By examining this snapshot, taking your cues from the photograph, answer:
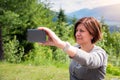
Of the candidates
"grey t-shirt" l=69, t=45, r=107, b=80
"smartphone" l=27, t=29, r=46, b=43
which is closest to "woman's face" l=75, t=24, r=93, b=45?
"grey t-shirt" l=69, t=45, r=107, b=80

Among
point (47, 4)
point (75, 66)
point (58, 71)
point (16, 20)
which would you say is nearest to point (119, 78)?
point (58, 71)

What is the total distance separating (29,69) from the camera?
31.5 ft

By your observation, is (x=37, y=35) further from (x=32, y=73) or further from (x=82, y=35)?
(x=32, y=73)

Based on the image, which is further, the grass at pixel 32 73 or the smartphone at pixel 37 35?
the grass at pixel 32 73

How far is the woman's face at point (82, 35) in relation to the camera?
285 cm

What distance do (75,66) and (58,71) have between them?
6.34m

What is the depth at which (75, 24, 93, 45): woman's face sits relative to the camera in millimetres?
2850

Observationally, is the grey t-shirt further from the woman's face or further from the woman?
the woman's face

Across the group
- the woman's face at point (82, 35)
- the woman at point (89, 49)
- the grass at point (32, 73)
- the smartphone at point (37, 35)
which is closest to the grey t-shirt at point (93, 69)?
the woman at point (89, 49)

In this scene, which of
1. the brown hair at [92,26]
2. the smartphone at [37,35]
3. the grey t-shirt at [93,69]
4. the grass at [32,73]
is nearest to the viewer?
the smartphone at [37,35]

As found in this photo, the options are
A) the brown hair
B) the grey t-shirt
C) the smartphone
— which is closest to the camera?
the smartphone

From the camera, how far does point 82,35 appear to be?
9.36ft

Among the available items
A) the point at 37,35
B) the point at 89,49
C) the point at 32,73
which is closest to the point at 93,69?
the point at 89,49

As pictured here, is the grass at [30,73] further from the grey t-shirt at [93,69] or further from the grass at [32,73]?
the grey t-shirt at [93,69]
